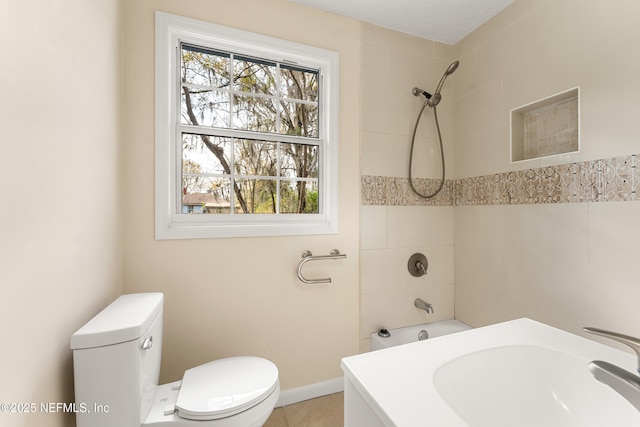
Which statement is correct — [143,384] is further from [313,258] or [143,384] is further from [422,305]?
[422,305]

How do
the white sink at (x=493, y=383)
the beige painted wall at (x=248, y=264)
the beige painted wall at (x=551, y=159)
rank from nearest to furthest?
the white sink at (x=493, y=383) → the beige painted wall at (x=551, y=159) → the beige painted wall at (x=248, y=264)

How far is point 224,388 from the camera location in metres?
1.14

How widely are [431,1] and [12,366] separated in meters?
2.42

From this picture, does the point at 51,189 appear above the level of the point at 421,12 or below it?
below

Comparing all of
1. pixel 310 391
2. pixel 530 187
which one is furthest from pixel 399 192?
pixel 310 391

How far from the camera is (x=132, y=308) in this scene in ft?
3.67

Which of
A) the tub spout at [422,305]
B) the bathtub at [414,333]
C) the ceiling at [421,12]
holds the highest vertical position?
the ceiling at [421,12]

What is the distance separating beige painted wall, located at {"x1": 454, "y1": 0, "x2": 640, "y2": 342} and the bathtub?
123 millimetres

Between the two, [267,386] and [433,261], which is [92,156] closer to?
[267,386]

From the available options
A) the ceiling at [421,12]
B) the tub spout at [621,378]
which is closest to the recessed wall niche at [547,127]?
the ceiling at [421,12]

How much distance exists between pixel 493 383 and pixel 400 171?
1.42 meters

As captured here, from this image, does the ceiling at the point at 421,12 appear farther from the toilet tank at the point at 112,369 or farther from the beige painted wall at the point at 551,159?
the toilet tank at the point at 112,369

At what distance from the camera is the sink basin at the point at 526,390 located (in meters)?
0.74

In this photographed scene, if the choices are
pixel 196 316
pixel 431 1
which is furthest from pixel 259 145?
pixel 431 1
